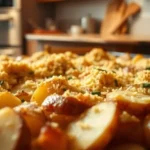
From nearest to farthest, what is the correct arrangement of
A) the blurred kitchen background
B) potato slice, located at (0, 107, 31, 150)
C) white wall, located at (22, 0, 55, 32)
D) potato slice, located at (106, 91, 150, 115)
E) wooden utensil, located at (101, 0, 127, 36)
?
potato slice, located at (0, 107, 31, 150) < potato slice, located at (106, 91, 150, 115) < the blurred kitchen background < wooden utensil, located at (101, 0, 127, 36) < white wall, located at (22, 0, 55, 32)

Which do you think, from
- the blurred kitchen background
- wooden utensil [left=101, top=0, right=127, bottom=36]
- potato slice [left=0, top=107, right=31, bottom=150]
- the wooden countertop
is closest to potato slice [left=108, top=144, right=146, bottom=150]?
potato slice [left=0, top=107, right=31, bottom=150]

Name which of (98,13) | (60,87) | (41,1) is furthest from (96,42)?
(60,87)

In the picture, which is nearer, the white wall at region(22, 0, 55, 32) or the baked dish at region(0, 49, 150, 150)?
the baked dish at region(0, 49, 150, 150)

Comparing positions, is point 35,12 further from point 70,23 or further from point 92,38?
point 92,38

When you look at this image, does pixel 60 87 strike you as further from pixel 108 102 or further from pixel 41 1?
pixel 41 1

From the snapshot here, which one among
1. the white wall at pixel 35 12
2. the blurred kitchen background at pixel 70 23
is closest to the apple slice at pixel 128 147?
the blurred kitchen background at pixel 70 23

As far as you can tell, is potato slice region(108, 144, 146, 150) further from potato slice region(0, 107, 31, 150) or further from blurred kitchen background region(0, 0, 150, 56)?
blurred kitchen background region(0, 0, 150, 56)

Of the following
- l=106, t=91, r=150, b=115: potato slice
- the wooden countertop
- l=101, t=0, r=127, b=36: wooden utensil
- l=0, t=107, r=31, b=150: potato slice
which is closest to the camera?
l=0, t=107, r=31, b=150: potato slice
